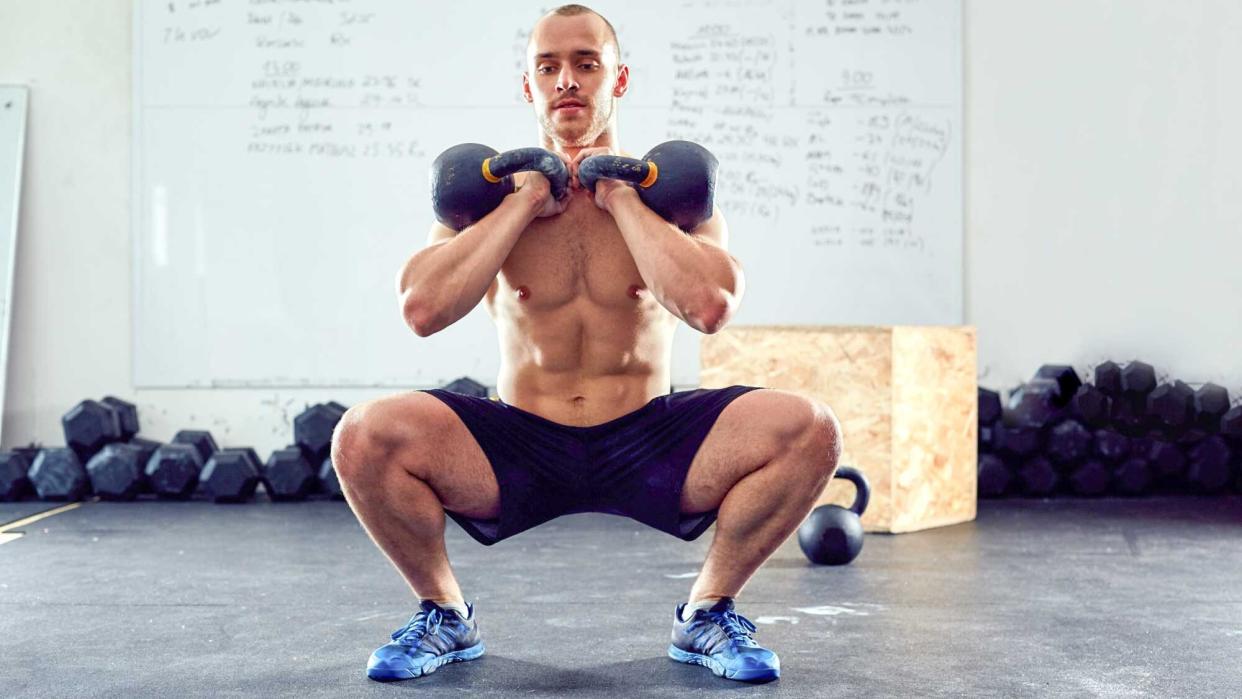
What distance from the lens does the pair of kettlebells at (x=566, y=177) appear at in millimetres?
2102

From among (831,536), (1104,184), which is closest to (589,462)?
(831,536)

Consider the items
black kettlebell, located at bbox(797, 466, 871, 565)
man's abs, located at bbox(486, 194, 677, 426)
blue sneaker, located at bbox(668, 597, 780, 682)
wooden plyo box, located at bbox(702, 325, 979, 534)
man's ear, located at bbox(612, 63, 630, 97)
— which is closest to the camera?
blue sneaker, located at bbox(668, 597, 780, 682)

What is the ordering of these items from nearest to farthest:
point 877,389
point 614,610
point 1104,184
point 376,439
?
point 376,439 → point 614,610 → point 877,389 → point 1104,184

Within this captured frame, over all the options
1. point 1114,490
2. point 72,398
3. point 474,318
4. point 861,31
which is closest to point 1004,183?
point 861,31

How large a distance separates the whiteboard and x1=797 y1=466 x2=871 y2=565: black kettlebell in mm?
1718

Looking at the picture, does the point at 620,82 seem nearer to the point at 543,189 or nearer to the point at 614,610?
the point at 543,189

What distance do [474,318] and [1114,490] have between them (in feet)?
8.47

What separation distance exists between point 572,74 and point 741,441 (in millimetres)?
731

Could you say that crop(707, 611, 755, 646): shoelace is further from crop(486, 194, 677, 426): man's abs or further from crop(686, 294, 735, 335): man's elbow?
crop(686, 294, 735, 335): man's elbow

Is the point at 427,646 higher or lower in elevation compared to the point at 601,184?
lower

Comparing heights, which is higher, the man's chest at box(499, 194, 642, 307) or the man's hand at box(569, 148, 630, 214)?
the man's hand at box(569, 148, 630, 214)

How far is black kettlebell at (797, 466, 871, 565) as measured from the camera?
10.4 ft

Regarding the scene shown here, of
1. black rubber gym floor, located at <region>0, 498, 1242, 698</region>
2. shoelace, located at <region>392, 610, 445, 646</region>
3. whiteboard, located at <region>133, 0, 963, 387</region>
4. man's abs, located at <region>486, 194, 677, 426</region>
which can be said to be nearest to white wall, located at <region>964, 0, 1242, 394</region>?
whiteboard, located at <region>133, 0, 963, 387</region>

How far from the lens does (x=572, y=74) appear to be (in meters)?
2.22
